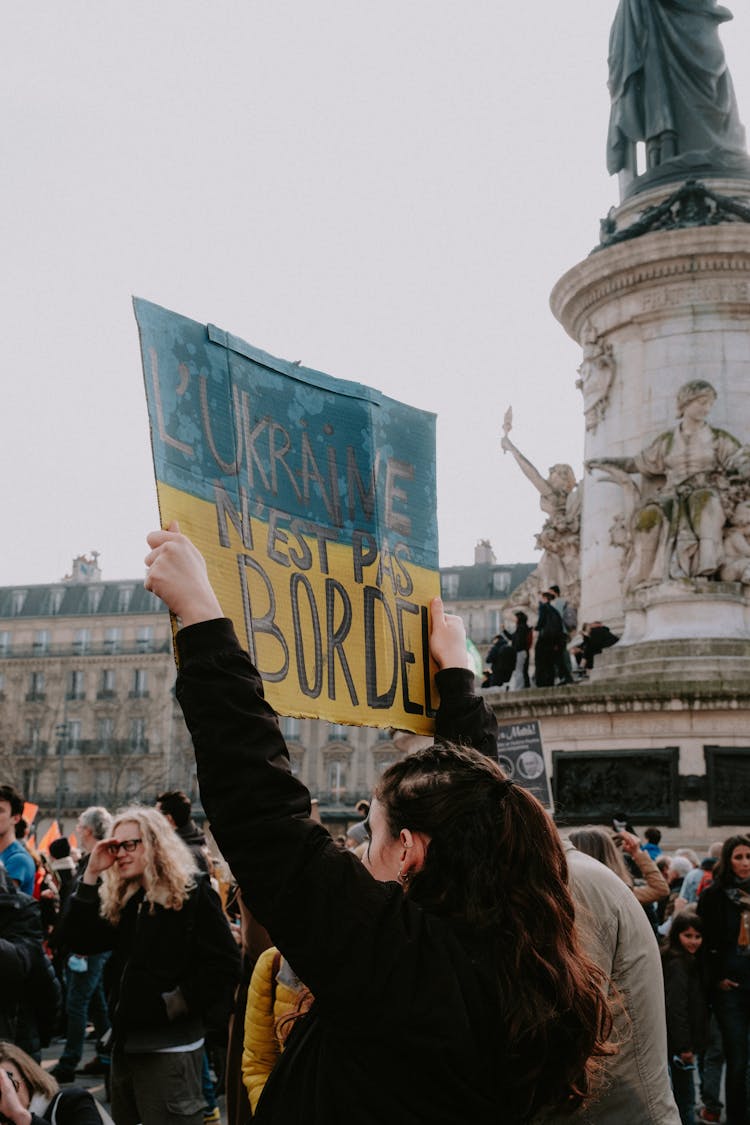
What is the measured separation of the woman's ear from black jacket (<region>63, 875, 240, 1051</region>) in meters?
3.21

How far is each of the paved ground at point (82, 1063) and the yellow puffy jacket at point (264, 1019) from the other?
13.2ft

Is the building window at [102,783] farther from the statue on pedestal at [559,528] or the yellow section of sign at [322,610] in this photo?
the yellow section of sign at [322,610]

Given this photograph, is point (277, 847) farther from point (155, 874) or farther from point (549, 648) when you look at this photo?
point (549, 648)

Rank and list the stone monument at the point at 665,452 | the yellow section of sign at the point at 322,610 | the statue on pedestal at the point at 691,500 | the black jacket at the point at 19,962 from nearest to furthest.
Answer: the yellow section of sign at the point at 322,610 < the black jacket at the point at 19,962 < the stone monument at the point at 665,452 < the statue on pedestal at the point at 691,500

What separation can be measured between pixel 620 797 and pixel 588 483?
5.84 m

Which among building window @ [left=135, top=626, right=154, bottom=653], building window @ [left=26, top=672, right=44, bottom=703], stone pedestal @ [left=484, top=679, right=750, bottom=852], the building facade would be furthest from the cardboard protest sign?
building window @ [left=26, top=672, right=44, bottom=703]

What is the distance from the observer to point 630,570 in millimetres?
16203

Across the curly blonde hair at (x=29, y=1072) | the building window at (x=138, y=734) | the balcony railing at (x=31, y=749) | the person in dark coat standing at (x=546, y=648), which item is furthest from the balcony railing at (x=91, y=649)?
the curly blonde hair at (x=29, y=1072)

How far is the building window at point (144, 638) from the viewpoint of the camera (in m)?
75.0

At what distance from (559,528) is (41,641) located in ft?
207

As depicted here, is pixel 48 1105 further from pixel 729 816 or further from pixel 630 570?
pixel 630 570

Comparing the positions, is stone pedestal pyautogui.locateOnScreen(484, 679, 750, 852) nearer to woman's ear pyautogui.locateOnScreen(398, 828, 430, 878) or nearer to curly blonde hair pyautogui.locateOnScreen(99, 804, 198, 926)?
curly blonde hair pyautogui.locateOnScreen(99, 804, 198, 926)

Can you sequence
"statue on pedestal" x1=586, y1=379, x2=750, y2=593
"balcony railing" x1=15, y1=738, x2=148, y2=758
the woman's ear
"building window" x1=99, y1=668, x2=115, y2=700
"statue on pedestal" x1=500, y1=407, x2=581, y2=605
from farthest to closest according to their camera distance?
1. "building window" x1=99, y1=668, x2=115, y2=700
2. "balcony railing" x1=15, y1=738, x2=148, y2=758
3. "statue on pedestal" x1=500, y1=407, x2=581, y2=605
4. "statue on pedestal" x1=586, y1=379, x2=750, y2=593
5. the woman's ear

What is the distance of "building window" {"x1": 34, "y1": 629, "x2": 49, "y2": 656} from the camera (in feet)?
253
